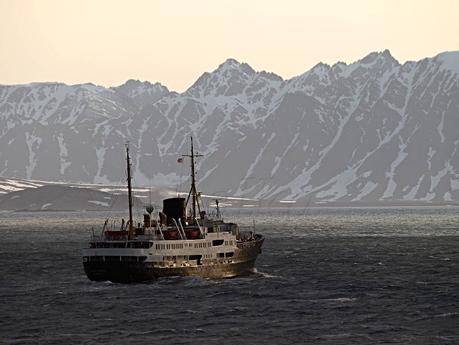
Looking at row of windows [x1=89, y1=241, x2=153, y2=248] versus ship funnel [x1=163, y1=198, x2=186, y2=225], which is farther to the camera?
ship funnel [x1=163, y1=198, x2=186, y2=225]

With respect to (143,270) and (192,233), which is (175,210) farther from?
(143,270)

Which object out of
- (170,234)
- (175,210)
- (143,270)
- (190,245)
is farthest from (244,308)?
(175,210)

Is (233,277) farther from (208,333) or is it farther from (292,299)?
(208,333)

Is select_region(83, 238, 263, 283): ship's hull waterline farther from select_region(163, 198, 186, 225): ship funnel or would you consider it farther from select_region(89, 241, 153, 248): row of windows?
select_region(163, 198, 186, 225): ship funnel

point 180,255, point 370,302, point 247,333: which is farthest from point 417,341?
point 180,255

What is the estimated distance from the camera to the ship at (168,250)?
420 ft

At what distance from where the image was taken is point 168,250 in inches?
5098

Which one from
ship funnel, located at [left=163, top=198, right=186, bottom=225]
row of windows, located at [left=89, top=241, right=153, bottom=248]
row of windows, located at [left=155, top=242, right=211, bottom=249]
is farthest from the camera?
ship funnel, located at [left=163, top=198, right=186, bottom=225]

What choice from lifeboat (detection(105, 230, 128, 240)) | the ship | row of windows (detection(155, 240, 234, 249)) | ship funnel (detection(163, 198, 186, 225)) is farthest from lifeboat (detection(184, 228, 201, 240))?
lifeboat (detection(105, 230, 128, 240))

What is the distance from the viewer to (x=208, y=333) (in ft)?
311

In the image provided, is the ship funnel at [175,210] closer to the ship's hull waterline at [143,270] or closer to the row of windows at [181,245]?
the row of windows at [181,245]

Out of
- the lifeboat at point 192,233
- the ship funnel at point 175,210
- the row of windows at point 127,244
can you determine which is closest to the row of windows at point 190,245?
the row of windows at point 127,244

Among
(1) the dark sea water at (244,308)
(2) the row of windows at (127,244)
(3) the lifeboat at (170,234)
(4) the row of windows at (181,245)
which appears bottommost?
(1) the dark sea water at (244,308)

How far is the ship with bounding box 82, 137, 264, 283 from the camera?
128 metres
